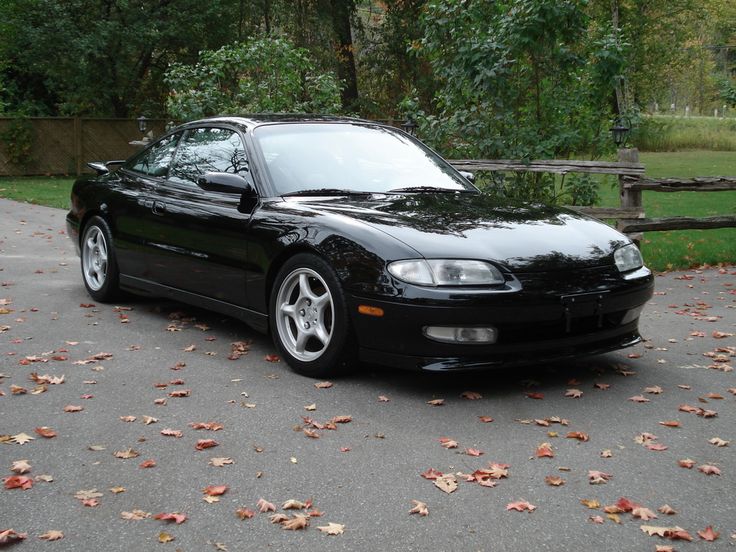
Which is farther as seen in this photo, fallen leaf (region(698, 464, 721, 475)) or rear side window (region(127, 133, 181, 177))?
rear side window (region(127, 133, 181, 177))

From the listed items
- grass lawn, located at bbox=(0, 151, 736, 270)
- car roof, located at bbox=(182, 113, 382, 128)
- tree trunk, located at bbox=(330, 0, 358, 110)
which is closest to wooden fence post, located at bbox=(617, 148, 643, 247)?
grass lawn, located at bbox=(0, 151, 736, 270)

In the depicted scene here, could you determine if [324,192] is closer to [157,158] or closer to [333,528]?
[157,158]

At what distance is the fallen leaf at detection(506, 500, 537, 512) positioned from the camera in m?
3.54

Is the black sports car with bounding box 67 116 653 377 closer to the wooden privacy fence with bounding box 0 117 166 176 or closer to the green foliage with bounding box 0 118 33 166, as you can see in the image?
the green foliage with bounding box 0 118 33 166

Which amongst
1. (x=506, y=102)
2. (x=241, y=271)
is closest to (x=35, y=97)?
(x=506, y=102)

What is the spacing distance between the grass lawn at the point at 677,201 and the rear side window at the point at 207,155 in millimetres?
5406

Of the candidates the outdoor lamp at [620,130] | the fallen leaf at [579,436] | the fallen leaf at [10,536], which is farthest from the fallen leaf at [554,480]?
the outdoor lamp at [620,130]

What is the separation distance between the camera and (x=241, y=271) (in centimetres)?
593

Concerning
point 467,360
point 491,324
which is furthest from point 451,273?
point 467,360

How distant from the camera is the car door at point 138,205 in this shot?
22.9 ft

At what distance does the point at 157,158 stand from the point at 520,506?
15.4 ft

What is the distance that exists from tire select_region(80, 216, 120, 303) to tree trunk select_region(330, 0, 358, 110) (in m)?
25.1

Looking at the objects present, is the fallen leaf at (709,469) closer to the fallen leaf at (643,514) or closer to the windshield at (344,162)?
the fallen leaf at (643,514)

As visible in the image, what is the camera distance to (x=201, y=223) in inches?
248
